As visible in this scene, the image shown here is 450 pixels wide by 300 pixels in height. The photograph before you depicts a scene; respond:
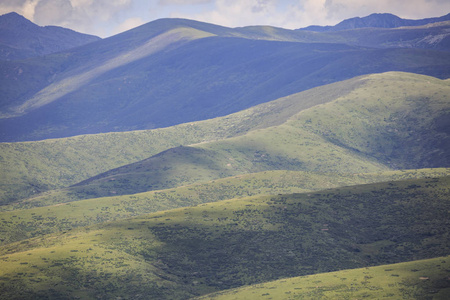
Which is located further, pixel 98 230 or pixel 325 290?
pixel 98 230

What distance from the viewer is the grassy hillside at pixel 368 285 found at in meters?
86.5

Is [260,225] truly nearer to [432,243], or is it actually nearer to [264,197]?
[264,197]

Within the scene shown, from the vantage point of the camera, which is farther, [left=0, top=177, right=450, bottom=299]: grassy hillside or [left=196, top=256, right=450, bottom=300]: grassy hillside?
[left=0, top=177, right=450, bottom=299]: grassy hillside

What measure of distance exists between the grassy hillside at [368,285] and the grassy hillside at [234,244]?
14.2 feet

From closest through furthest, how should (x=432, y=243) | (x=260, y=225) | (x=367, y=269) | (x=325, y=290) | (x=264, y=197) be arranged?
(x=325, y=290) < (x=367, y=269) < (x=432, y=243) < (x=260, y=225) < (x=264, y=197)

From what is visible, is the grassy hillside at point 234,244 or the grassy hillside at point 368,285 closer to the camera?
the grassy hillside at point 368,285

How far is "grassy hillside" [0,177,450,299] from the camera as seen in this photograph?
11081 cm

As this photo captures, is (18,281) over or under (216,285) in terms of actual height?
over

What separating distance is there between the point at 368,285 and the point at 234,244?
1809 inches

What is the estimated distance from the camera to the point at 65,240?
5261 inches

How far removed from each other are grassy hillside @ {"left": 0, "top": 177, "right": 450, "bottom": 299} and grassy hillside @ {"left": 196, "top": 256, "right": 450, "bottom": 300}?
4.34 meters

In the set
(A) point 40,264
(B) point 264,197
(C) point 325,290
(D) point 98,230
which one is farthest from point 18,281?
(B) point 264,197

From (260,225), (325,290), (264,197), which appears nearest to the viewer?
(325,290)

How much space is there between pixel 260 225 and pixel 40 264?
55.1 m
